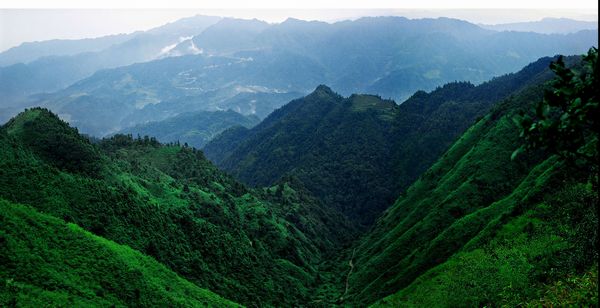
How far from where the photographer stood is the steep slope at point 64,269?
7206cm

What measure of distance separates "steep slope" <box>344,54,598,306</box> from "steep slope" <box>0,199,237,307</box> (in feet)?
217

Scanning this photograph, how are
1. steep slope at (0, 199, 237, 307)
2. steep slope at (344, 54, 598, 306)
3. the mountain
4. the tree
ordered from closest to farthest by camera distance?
the tree, steep slope at (0, 199, 237, 307), steep slope at (344, 54, 598, 306), the mountain

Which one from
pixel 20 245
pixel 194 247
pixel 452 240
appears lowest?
pixel 452 240

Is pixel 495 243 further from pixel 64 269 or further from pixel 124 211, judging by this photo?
pixel 124 211

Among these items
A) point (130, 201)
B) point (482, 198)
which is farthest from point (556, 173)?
point (130, 201)

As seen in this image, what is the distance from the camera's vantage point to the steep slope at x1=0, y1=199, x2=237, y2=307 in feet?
236

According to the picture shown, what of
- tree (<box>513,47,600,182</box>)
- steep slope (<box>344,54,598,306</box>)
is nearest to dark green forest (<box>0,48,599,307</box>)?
tree (<box>513,47,600,182</box>)

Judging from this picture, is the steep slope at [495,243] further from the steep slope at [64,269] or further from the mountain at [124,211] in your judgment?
the steep slope at [64,269]

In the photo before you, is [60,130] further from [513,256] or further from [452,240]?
[513,256]

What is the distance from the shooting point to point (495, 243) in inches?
4850

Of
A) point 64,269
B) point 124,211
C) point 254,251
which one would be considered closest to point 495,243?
point 64,269

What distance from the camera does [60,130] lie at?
169875mm

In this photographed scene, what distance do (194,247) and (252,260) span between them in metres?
34.9

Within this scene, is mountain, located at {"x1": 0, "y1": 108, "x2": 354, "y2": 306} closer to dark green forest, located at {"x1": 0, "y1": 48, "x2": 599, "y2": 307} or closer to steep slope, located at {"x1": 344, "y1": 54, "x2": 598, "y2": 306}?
dark green forest, located at {"x1": 0, "y1": 48, "x2": 599, "y2": 307}
